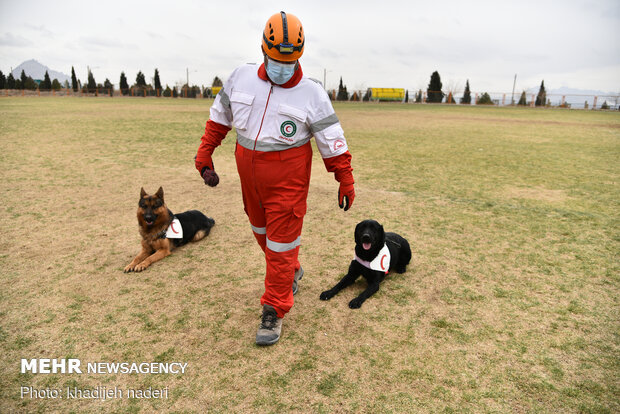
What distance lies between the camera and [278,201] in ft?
9.34

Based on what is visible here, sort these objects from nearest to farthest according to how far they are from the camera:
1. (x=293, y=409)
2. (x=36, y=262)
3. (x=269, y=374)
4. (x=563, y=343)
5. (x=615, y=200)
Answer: (x=293, y=409), (x=269, y=374), (x=563, y=343), (x=36, y=262), (x=615, y=200)

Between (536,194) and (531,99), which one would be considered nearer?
(536,194)

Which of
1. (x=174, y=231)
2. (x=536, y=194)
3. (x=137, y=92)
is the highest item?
(x=137, y=92)

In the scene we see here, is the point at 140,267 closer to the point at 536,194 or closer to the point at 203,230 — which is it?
the point at 203,230

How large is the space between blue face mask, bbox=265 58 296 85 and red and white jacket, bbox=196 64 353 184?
4 centimetres

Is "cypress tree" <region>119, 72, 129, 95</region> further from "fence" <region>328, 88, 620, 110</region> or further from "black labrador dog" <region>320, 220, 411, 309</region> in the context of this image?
"black labrador dog" <region>320, 220, 411, 309</region>

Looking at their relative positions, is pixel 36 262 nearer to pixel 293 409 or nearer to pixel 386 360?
pixel 293 409

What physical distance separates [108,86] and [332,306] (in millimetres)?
74644

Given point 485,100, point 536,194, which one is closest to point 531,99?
point 485,100

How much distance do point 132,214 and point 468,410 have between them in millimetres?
5100

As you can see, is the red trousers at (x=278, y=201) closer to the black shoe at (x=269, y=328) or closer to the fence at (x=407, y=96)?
the black shoe at (x=269, y=328)

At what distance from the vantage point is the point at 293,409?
232cm

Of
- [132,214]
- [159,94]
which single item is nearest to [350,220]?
[132,214]

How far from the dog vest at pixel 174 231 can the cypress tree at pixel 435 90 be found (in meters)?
60.4
